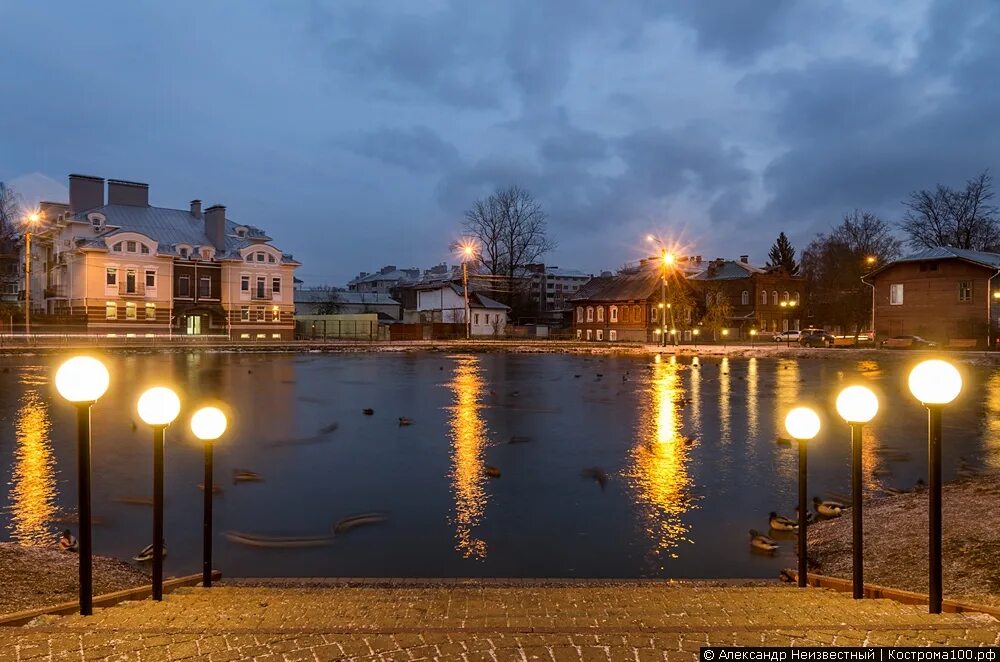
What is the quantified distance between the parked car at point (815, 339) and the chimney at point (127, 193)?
64.5m

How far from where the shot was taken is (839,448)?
14.2 metres

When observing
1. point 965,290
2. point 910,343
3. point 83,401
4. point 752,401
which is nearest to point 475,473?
point 83,401

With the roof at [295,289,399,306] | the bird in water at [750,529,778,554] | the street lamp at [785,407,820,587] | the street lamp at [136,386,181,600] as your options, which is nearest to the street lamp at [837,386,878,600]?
the street lamp at [785,407,820,587]

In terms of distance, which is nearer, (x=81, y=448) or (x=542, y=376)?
(x=81, y=448)

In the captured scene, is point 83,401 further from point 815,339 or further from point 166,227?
point 166,227

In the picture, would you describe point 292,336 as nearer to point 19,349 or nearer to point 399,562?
point 19,349

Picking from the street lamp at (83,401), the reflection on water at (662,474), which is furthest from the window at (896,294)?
the street lamp at (83,401)

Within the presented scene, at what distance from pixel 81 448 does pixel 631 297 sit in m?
73.9

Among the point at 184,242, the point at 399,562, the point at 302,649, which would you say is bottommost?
the point at 399,562

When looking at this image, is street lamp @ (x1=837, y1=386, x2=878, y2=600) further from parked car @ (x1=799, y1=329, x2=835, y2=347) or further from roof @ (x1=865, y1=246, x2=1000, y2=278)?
parked car @ (x1=799, y1=329, x2=835, y2=347)

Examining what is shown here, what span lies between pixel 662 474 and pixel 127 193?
6997 cm

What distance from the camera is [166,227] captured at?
6675 centimetres

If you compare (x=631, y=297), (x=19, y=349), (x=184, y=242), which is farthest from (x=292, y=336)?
(x=631, y=297)

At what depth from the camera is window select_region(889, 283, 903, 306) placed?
51.7 metres
